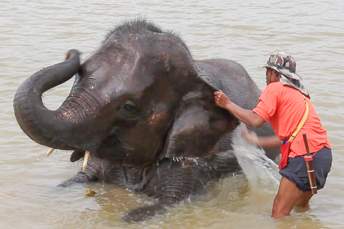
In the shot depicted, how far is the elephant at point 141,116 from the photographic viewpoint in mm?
5793

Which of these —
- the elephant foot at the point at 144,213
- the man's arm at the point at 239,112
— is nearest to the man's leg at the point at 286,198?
the man's arm at the point at 239,112

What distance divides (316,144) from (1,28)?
328 inches

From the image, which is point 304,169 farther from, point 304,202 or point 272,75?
point 272,75

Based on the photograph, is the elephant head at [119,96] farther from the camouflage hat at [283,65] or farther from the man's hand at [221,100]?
the camouflage hat at [283,65]

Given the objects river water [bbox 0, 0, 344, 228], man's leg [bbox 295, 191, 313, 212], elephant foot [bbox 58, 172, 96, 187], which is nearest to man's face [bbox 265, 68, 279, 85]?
man's leg [bbox 295, 191, 313, 212]

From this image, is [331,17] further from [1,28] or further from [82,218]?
[82,218]

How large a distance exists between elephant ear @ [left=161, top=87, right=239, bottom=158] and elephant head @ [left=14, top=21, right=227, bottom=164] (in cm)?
4

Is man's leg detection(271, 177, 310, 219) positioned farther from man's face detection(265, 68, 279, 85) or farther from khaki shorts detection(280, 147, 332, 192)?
man's face detection(265, 68, 279, 85)

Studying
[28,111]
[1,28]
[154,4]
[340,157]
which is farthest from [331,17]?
[28,111]

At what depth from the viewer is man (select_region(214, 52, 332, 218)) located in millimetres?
6223

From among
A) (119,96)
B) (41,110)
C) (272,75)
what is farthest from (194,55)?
(41,110)

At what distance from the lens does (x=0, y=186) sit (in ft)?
22.5

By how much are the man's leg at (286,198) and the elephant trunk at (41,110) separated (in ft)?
5.55

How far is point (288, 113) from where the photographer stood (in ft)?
20.5
